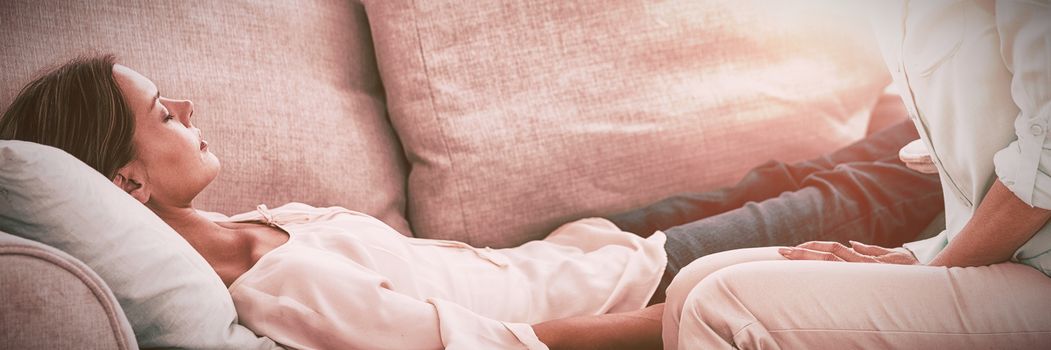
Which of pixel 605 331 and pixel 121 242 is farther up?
pixel 121 242

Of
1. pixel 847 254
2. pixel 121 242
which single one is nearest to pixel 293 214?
pixel 121 242

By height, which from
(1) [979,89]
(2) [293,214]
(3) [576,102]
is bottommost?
(2) [293,214]

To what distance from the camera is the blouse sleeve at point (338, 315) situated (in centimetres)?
93

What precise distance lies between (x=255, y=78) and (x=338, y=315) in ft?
1.54

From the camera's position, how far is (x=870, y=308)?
0.85 metres

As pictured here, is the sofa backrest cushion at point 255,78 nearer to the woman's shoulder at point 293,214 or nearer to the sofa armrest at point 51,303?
the woman's shoulder at point 293,214

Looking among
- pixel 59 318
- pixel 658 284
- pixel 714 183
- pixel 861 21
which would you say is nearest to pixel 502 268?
pixel 658 284

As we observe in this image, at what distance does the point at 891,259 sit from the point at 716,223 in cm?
31

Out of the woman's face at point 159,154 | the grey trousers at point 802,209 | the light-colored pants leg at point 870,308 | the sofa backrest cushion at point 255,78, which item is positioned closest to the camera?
the light-colored pants leg at point 870,308

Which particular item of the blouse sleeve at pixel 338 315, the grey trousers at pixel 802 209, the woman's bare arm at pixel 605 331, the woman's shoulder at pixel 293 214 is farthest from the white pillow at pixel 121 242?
the grey trousers at pixel 802 209

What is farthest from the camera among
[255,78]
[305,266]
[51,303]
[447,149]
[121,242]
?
[447,149]

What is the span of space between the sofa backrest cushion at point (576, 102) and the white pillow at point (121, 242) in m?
0.52

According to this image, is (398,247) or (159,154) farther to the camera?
(398,247)

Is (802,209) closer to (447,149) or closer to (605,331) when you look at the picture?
(605,331)
